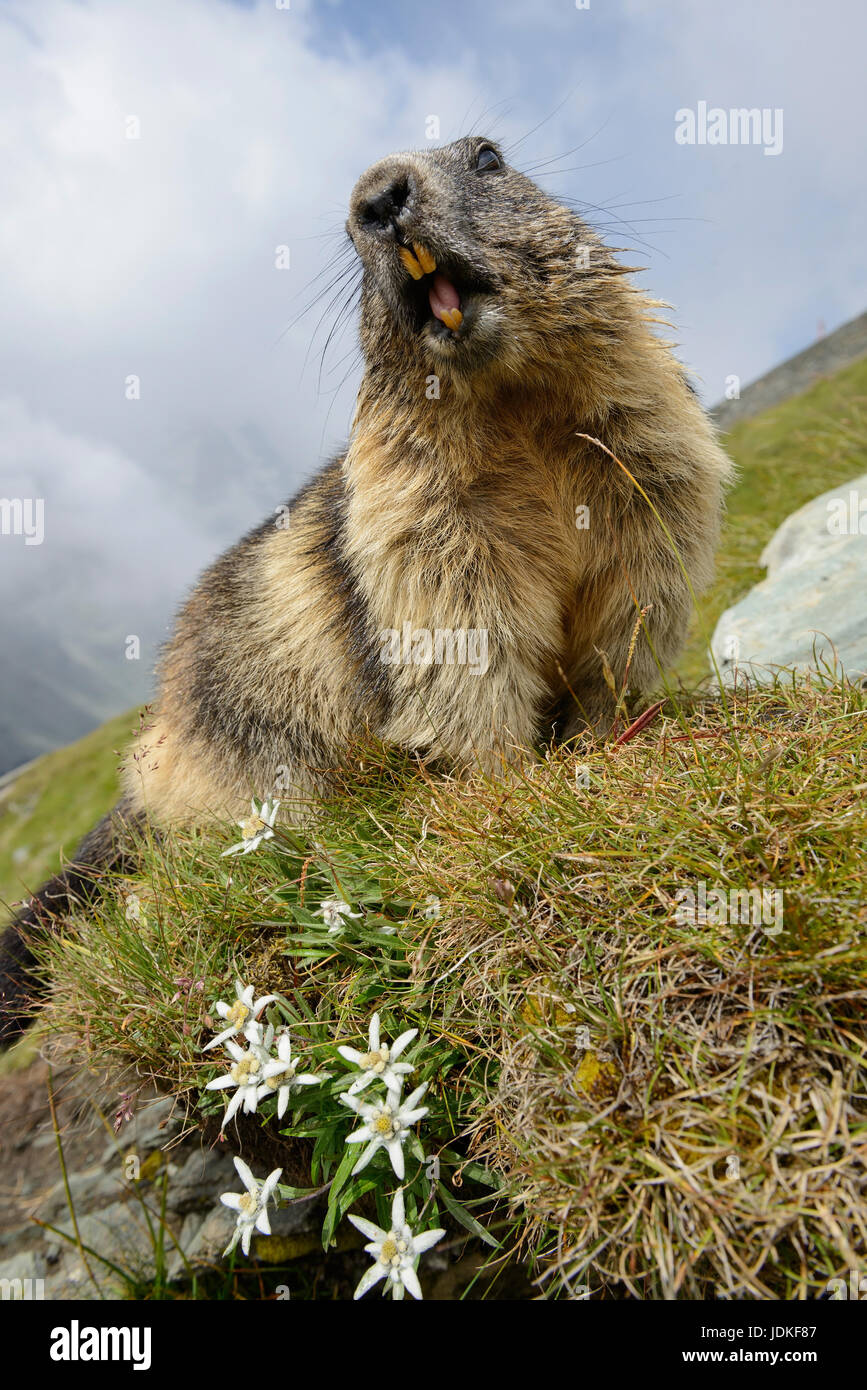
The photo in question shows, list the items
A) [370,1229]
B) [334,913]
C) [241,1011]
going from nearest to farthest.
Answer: [370,1229] < [241,1011] < [334,913]

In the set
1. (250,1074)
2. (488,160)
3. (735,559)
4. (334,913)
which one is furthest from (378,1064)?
(735,559)

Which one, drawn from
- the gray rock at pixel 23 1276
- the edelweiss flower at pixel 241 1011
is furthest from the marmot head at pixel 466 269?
the gray rock at pixel 23 1276

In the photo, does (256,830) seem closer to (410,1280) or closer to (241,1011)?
(241,1011)

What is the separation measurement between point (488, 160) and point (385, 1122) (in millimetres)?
4867

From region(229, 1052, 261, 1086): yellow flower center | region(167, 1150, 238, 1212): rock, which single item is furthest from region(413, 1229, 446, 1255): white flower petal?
region(167, 1150, 238, 1212): rock

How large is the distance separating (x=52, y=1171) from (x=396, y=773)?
12.2 feet

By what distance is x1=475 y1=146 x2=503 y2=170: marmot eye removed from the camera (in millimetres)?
4609

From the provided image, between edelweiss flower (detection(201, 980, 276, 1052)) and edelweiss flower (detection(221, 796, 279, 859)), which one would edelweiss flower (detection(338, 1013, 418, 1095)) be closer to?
edelweiss flower (detection(201, 980, 276, 1052))

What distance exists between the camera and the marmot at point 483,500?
4.06 m

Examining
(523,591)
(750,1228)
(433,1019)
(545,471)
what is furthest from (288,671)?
(750,1228)

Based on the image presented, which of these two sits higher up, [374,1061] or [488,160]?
[488,160]

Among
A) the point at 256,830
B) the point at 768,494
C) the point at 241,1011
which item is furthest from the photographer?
the point at 768,494

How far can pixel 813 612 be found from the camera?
19.9 ft

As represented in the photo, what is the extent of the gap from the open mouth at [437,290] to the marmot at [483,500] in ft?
0.03
